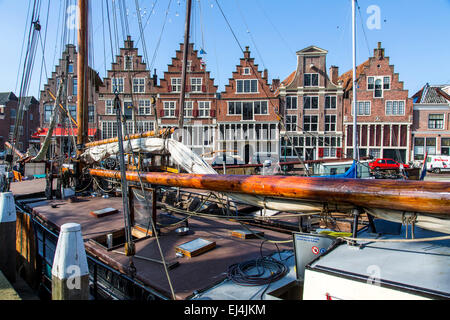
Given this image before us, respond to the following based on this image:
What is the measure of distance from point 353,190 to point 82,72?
967 centimetres

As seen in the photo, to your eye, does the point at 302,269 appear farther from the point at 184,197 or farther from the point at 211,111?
the point at 211,111

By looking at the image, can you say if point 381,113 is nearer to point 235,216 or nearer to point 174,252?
point 235,216

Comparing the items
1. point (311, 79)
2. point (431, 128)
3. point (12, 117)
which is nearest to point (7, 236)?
point (311, 79)

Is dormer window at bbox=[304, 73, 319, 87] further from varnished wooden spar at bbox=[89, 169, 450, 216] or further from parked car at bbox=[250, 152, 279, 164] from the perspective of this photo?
varnished wooden spar at bbox=[89, 169, 450, 216]

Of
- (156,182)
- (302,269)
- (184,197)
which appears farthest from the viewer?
(184,197)

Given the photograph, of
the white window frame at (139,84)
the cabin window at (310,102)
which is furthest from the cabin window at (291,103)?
the white window frame at (139,84)

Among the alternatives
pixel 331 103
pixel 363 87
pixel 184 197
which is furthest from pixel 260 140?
pixel 184 197

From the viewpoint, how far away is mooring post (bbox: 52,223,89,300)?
311 cm

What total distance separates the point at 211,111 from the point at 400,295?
28268mm

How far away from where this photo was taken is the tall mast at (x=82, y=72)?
31.0 ft

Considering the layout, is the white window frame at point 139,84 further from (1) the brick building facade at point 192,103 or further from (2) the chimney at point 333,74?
(2) the chimney at point 333,74

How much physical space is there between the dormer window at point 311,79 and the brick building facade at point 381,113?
2.35 meters

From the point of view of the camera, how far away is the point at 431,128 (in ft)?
90.5
